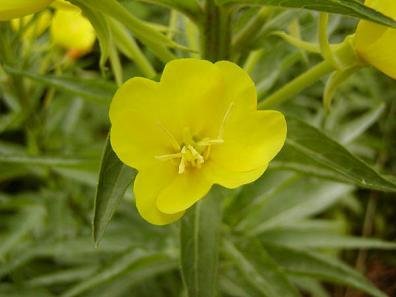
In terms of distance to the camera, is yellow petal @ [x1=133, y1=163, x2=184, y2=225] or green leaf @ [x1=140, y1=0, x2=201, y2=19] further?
green leaf @ [x1=140, y1=0, x2=201, y2=19]

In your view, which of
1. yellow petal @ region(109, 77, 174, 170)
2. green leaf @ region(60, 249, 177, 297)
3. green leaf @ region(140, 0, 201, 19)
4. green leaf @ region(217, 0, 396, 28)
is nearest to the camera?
green leaf @ region(217, 0, 396, 28)

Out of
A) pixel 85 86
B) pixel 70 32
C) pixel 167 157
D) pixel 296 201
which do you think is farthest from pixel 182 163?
pixel 296 201

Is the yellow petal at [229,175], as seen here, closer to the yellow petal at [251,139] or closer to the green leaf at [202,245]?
the yellow petal at [251,139]

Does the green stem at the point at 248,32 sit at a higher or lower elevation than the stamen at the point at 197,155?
higher

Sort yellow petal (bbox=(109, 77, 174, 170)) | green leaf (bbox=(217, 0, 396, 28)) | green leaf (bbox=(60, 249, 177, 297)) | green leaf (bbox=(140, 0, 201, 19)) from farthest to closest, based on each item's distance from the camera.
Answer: green leaf (bbox=(60, 249, 177, 297)) → green leaf (bbox=(140, 0, 201, 19)) → yellow petal (bbox=(109, 77, 174, 170)) → green leaf (bbox=(217, 0, 396, 28))

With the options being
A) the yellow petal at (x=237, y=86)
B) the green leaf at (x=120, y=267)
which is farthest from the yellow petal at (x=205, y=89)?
the green leaf at (x=120, y=267)

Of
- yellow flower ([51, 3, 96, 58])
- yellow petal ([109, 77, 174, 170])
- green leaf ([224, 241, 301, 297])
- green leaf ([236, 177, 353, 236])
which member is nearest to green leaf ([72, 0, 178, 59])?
yellow petal ([109, 77, 174, 170])

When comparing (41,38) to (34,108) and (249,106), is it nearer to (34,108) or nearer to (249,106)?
(34,108)

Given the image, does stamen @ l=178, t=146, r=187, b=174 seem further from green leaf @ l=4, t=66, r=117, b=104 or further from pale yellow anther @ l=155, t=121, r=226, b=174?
green leaf @ l=4, t=66, r=117, b=104
